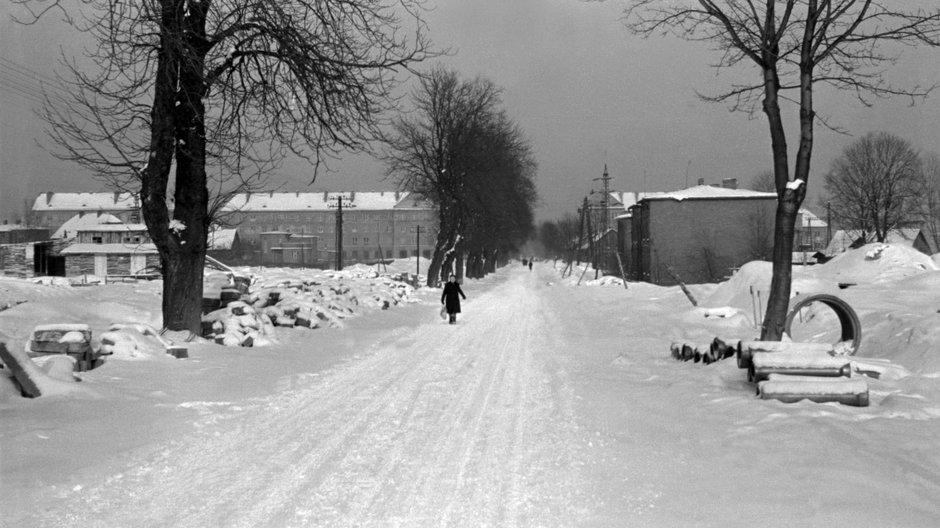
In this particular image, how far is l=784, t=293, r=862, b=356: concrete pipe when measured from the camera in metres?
10.1

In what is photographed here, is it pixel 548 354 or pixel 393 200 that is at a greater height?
pixel 393 200

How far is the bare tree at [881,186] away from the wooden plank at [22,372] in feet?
226

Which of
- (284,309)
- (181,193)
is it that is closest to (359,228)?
(284,309)

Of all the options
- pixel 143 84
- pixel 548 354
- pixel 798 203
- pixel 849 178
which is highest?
pixel 849 178

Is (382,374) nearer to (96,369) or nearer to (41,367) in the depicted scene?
(96,369)

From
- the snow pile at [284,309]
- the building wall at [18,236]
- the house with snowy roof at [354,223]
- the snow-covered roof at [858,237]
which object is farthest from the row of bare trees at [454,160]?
the house with snowy roof at [354,223]

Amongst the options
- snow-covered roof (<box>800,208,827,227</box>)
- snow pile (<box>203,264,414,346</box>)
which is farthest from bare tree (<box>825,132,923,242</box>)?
snow pile (<box>203,264,414,346</box>)

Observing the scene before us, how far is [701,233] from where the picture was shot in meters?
56.6

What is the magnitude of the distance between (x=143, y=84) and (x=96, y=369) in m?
4.35

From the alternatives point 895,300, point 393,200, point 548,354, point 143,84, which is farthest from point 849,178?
point 393,200

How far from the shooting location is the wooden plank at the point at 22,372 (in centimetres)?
681

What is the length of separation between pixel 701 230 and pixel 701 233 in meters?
0.23

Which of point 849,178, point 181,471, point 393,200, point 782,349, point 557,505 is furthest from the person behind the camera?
point 393,200

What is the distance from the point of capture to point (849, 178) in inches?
2618
